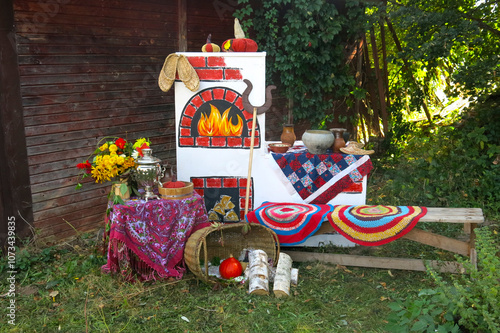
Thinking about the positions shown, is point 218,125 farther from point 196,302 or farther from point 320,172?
Result: point 196,302

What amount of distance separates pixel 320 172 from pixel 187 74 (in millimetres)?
1677

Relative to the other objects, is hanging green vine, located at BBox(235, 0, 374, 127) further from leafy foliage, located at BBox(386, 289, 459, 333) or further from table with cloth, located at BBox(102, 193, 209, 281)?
leafy foliage, located at BBox(386, 289, 459, 333)

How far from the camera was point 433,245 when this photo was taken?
4234mm

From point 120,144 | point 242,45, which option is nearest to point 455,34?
point 242,45

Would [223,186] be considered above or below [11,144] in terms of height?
below

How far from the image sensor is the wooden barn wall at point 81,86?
4.87m

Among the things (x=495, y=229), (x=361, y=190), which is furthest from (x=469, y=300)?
(x=495, y=229)

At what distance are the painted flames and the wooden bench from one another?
135 centimetres

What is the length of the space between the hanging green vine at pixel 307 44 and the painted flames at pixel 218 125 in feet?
7.95

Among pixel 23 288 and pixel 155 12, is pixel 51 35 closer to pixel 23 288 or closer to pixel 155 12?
pixel 155 12

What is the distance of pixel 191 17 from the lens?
20.7ft

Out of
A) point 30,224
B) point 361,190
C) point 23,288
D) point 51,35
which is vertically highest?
point 51,35

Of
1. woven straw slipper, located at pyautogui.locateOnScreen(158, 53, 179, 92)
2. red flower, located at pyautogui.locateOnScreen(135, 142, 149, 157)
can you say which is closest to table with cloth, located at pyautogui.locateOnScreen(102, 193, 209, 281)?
red flower, located at pyautogui.locateOnScreen(135, 142, 149, 157)

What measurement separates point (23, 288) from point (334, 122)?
593 cm
